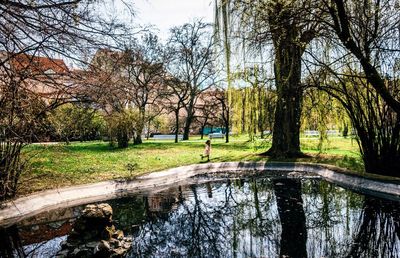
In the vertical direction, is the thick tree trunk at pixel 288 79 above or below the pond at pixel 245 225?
above

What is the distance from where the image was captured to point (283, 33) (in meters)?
9.32

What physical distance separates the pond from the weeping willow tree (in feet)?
12.5

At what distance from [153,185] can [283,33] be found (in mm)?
6441

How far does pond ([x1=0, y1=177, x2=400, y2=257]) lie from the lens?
564cm

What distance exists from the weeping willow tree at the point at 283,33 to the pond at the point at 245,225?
3805 mm

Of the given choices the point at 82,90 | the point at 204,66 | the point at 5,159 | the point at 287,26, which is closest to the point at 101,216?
the point at 82,90

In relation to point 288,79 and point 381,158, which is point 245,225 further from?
point 288,79

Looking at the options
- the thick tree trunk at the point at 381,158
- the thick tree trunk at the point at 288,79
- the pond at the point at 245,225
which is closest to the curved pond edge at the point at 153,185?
the pond at the point at 245,225

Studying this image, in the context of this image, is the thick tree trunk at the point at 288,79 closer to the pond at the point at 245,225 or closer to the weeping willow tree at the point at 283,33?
the weeping willow tree at the point at 283,33

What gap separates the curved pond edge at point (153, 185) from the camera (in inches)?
318

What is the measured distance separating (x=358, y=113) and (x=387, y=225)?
457 cm

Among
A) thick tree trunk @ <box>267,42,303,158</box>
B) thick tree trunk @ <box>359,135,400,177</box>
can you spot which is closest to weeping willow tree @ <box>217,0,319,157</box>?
thick tree trunk @ <box>267,42,303,158</box>

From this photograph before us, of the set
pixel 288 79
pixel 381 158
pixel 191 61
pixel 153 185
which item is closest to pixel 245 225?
pixel 153 185

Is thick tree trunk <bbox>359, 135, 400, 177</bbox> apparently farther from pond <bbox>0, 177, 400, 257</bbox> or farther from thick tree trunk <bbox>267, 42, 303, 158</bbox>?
thick tree trunk <bbox>267, 42, 303, 158</bbox>
